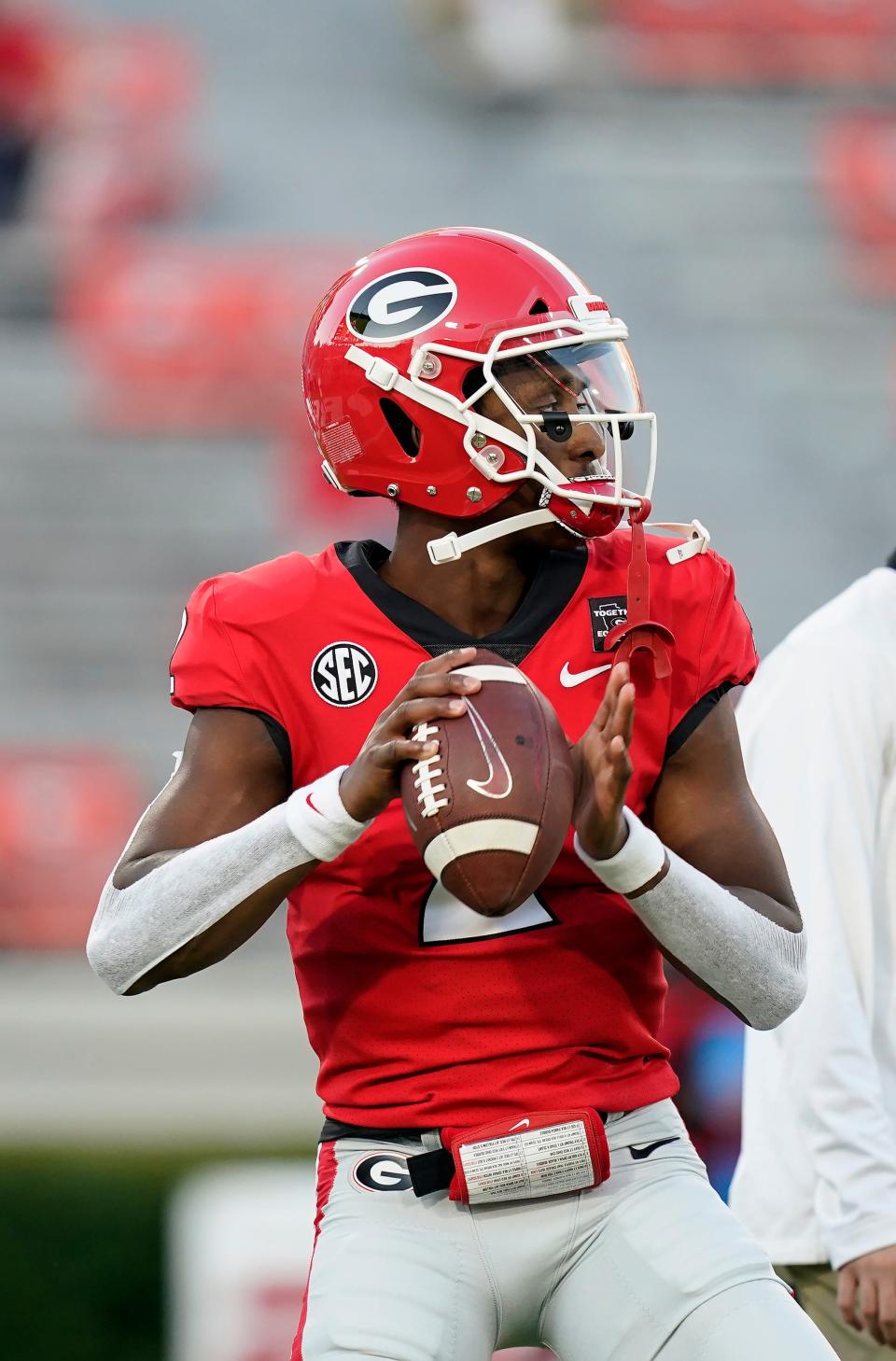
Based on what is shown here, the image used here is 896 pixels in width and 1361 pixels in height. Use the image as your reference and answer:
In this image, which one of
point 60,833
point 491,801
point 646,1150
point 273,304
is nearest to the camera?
point 491,801

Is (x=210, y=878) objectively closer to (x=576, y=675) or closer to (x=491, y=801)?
(x=491, y=801)

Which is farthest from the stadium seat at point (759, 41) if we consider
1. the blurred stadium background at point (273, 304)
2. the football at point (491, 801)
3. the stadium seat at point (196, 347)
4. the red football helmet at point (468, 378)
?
the football at point (491, 801)

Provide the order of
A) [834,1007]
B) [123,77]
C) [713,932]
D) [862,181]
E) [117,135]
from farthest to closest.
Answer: [123,77] < [862,181] < [117,135] < [834,1007] < [713,932]

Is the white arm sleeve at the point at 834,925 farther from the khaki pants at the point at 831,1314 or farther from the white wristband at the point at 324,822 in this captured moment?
the white wristband at the point at 324,822

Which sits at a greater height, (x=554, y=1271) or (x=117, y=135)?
(x=117, y=135)

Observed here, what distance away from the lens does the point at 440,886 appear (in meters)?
2.27

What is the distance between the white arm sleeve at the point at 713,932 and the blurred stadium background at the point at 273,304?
3.87 metres

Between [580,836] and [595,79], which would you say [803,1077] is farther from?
[595,79]

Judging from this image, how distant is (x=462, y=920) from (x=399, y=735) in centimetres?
30

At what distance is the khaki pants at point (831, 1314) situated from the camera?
270 cm

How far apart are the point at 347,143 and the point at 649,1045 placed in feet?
37.2

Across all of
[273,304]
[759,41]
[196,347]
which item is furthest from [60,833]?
[759,41]

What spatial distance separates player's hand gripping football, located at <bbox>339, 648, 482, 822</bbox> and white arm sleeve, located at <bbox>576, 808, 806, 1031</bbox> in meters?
0.22

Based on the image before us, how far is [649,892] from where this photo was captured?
210cm
